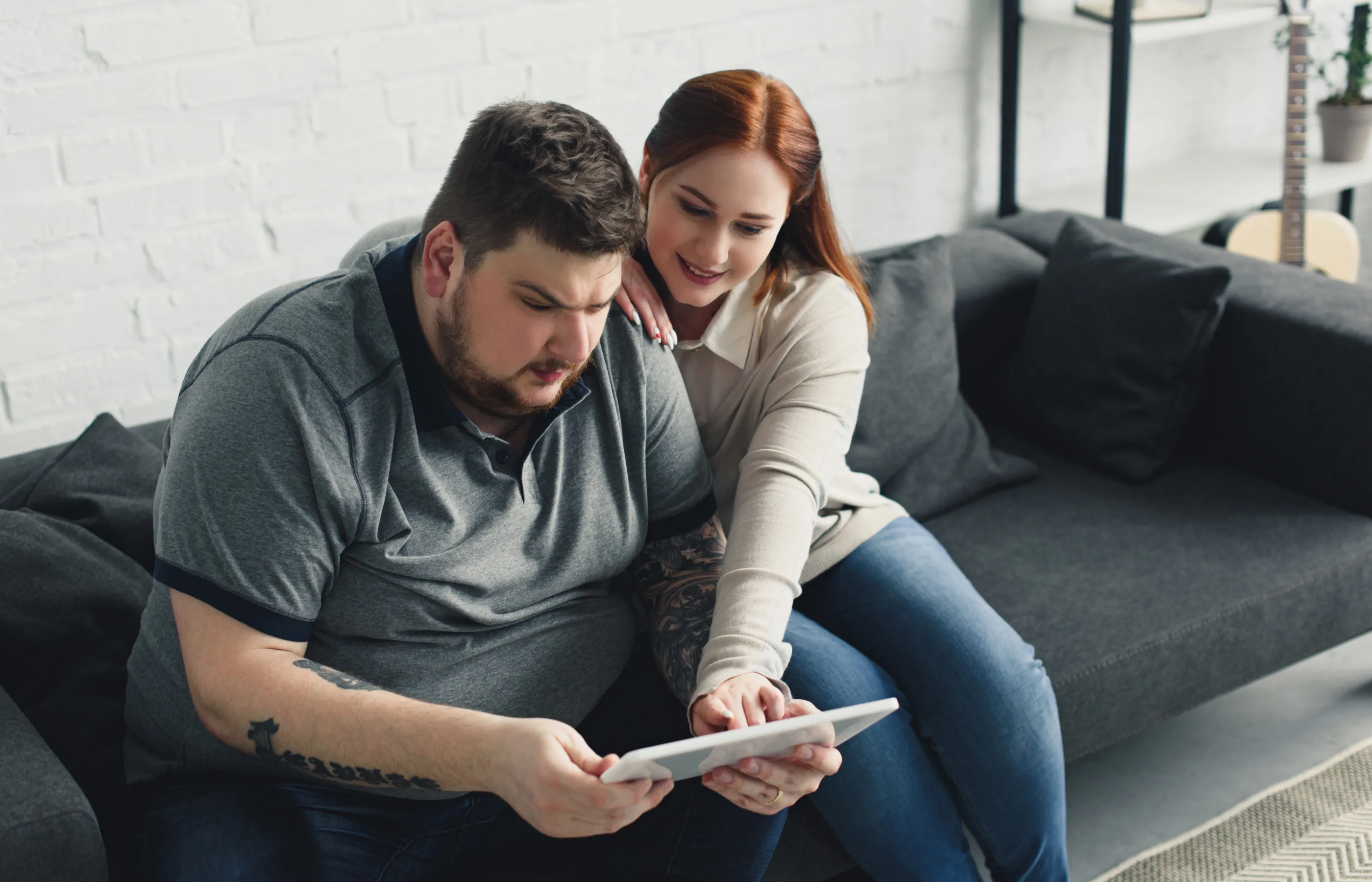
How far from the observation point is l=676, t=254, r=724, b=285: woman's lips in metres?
1.53

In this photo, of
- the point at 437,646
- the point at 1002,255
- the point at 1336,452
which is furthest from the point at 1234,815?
the point at 437,646

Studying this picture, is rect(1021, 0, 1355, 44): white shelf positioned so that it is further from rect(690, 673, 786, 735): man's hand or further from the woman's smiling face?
rect(690, 673, 786, 735): man's hand

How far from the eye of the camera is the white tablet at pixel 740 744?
101cm

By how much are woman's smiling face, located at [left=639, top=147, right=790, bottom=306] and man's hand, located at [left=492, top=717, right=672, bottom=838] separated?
24.4 inches

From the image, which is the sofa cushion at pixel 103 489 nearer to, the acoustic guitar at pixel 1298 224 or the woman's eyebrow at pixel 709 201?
the woman's eyebrow at pixel 709 201

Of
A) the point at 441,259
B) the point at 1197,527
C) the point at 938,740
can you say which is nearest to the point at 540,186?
the point at 441,259

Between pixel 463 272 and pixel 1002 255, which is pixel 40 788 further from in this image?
pixel 1002 255

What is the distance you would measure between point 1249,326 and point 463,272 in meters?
1.40

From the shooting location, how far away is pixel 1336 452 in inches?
77.0

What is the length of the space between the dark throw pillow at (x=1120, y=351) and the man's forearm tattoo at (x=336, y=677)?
1.34 metres

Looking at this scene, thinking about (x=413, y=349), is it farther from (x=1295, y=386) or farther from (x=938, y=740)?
(x=1295, y=386)

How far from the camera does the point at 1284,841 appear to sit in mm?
1778

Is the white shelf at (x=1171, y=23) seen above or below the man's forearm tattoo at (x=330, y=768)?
above

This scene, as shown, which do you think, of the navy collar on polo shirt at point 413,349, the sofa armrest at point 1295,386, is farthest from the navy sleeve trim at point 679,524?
the sofa armrest at point 1295,386
